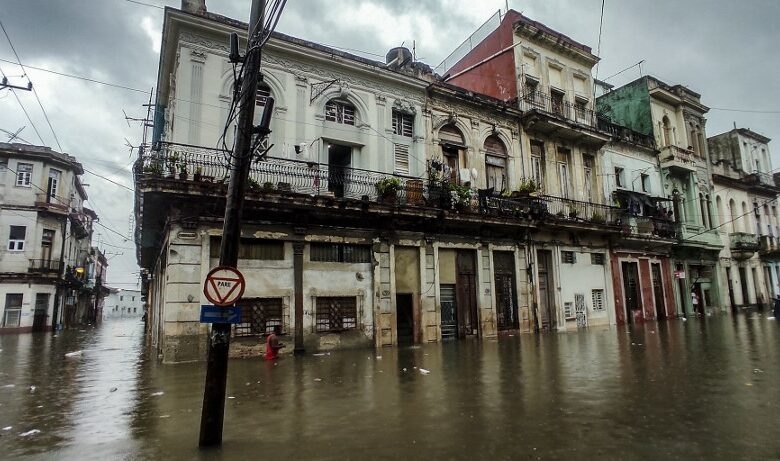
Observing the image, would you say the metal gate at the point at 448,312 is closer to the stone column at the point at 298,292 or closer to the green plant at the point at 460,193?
the green plant at the point at 460,193

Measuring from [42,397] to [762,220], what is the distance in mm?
42266

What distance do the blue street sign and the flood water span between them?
1424 mm

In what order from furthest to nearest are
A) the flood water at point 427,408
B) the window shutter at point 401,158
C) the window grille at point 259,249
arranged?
1. the window shutter at point 401,158
2. the window grille at point 259,249
3. the flood water at point 427,408

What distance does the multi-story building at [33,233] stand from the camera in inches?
1288

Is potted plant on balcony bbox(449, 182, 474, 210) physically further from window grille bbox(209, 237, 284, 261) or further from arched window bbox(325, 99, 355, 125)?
window grille bbox(209, 237, 284, 261)

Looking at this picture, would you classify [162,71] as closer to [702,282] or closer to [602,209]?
[602,209]

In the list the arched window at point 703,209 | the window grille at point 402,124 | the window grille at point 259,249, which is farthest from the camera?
the arched window at point 703,209

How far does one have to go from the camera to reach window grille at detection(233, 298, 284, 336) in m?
13.4

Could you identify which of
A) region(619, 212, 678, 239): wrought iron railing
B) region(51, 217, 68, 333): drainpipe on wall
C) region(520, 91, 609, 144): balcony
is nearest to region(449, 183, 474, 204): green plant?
region(520, 91, 609, 144): balcony

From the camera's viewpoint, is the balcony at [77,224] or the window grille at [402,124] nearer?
the window grille at [402,124]

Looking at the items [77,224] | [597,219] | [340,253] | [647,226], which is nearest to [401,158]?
[340,253]

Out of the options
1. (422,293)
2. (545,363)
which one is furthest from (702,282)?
(545,363)

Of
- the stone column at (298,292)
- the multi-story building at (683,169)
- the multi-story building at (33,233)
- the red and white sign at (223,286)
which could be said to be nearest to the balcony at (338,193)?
the stone column at (298,292)

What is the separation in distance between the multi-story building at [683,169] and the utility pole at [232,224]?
26.7 meters
